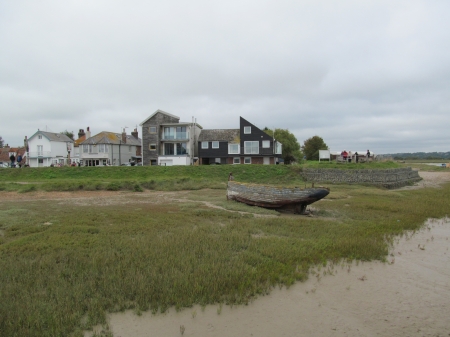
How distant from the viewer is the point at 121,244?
984cm

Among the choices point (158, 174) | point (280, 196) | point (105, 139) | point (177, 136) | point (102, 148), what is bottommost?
point (280, 196)

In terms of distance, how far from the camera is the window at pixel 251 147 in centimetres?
5456

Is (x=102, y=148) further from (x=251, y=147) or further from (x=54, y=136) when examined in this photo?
(x=251, y=147)

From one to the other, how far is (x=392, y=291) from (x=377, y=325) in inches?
66.6

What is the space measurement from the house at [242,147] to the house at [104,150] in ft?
59.3

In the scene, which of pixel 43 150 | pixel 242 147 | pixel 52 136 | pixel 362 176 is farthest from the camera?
pixel 52 136

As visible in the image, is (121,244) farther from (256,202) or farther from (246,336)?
(256,202)

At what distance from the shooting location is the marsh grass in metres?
6.09

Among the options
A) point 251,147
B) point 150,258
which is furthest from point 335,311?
point 251,147

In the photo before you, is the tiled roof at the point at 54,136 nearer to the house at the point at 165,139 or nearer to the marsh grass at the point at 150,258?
the house at the point at 165,139

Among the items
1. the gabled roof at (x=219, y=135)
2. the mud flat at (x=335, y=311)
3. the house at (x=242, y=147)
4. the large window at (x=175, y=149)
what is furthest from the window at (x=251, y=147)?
the mud flat at (x=335, y=311)

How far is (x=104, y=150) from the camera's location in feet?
202

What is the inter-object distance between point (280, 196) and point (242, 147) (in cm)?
3800

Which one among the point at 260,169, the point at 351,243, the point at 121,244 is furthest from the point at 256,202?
the point at 260,169
